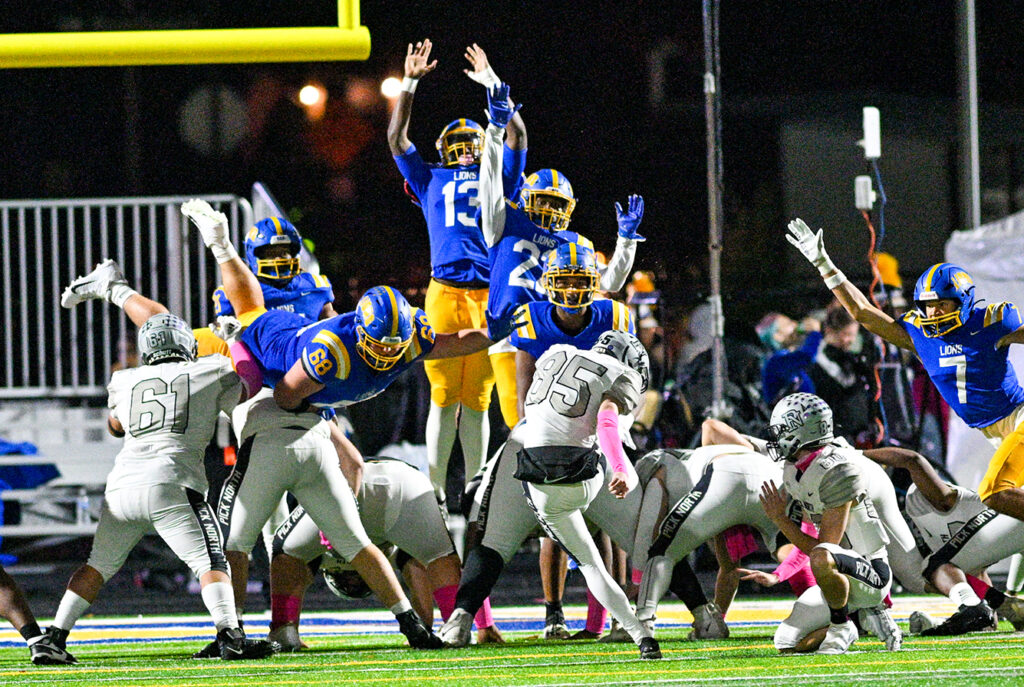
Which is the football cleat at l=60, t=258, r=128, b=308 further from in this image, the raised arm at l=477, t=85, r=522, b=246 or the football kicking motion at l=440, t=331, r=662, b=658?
the football kicking motion at l=440, t=331, r=662, b=658

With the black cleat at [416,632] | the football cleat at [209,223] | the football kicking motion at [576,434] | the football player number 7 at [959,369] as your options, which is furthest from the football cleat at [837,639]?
the football cleat at [209,223]

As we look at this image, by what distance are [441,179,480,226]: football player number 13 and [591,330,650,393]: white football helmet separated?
1832mm

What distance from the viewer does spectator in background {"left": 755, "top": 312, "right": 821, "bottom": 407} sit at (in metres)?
10.2

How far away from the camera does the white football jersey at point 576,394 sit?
600cm

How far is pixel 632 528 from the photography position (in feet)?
21.9

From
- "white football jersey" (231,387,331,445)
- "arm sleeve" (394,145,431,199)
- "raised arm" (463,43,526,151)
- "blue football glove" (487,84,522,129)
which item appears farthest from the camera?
"arm sleeve" (394,145,431,199)

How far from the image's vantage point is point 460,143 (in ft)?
26.2

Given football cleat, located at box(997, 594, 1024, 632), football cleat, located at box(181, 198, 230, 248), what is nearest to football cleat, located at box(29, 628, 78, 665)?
football cleat, located at box(181, 198, 230, 248)

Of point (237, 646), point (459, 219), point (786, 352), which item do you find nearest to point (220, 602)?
point (237, 646)

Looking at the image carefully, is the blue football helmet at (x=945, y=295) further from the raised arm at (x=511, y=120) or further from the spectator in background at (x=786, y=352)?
the spectator in background at (x=786, y=352)

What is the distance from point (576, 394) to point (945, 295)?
85.2 inches

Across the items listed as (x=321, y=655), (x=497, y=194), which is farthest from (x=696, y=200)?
(x=321, y=655)

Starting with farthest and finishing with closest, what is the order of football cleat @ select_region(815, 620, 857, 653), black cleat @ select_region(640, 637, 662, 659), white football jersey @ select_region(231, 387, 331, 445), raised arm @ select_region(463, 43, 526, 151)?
raised arm @ select_region(463, 43, 526, 151) → white football jersey @ select_region(231, 387, 331, 445) → football cleat @ select_region(815, 620, 857, 653) → black cleat @ select_region(640, 637, 662, 659)

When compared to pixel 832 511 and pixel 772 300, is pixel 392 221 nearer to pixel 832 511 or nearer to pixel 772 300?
pixel 772 300
